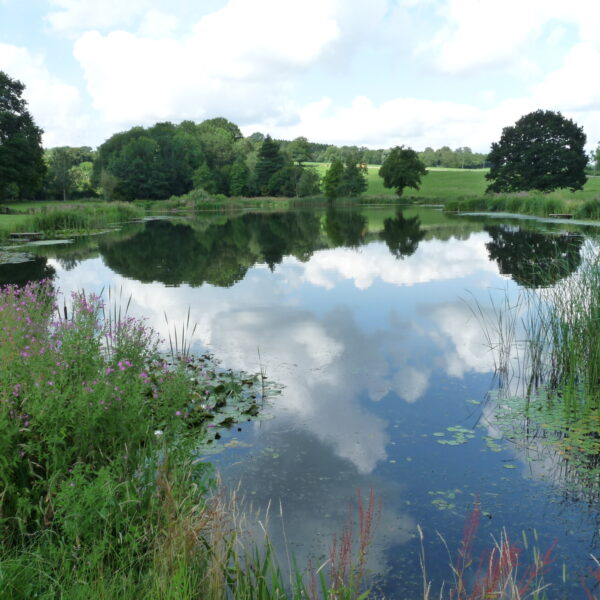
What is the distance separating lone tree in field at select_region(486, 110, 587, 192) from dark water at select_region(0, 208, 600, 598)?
132ft

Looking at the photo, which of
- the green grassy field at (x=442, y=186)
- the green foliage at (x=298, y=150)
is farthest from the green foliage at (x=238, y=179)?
the green grassy field at (x=442, y=186)

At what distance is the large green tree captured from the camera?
5522 cm

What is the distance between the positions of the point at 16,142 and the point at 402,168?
2243 inches

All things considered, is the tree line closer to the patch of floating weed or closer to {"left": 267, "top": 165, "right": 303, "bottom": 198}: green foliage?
{"left": 267, "top": 165, "right": 303, "bottom": 198}: green foliage

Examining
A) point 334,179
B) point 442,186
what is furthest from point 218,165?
point 442,186

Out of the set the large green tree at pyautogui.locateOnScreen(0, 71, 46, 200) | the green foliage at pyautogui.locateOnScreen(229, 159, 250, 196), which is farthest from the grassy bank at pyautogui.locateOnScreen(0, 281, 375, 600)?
the green foliage at pyautogui.locateOnScreen(229, 159, 250, 196)

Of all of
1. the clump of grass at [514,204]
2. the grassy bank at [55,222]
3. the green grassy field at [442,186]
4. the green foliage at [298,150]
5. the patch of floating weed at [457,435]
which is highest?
the green foliage at [298,150]

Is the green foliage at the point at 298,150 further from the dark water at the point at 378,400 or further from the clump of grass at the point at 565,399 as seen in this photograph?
the clump of grass at the point at 565,399

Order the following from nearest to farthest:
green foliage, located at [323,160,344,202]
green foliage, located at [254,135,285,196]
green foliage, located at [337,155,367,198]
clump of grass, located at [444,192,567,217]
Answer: clump of grass, located at [444,192,567,217], green foliage, located at [337,155,367,198], green foliage, located at [323,160,344,202], green foliage, located at [254,135,285,196]

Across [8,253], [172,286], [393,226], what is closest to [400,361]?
[172,286]

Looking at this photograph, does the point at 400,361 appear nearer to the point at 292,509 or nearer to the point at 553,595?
the point at 292,509

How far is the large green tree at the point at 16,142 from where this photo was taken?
55219mm

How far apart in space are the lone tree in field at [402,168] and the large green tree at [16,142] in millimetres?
53487

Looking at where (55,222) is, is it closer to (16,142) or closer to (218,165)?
(16,142)
